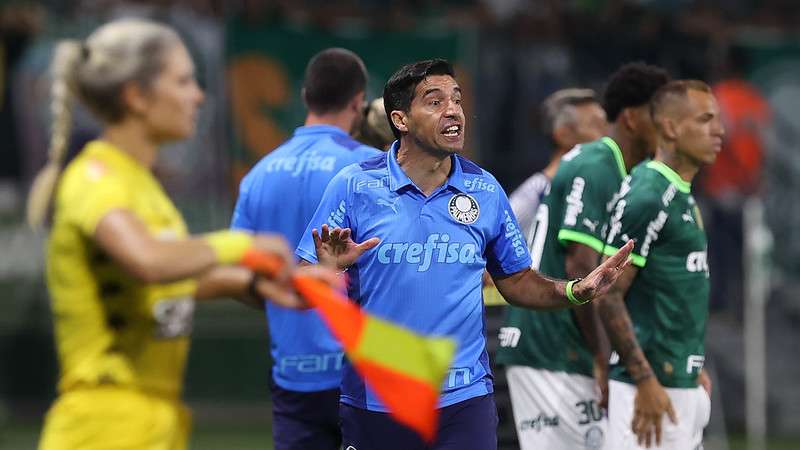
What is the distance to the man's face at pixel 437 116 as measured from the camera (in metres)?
5.42

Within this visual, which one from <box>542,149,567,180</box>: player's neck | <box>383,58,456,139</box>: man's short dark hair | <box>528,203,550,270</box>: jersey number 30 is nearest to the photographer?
<box>383,58,456,139</box>: man's short dark hair

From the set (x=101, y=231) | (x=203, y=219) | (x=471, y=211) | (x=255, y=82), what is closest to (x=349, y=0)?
A: (x=255, y=82)

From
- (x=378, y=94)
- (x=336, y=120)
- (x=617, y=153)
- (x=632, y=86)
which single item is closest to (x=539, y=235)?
(x=617, y=153)

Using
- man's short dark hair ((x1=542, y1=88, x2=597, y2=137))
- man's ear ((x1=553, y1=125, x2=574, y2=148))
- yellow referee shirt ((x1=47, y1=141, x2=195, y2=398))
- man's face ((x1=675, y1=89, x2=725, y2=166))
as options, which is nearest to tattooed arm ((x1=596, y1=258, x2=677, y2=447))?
man's face ((x1=675, y1=89, x2=725, y2=166))

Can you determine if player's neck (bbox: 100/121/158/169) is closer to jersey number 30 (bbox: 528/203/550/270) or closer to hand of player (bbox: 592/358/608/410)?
jersey number 30 (bbox: 528/203/550/270)

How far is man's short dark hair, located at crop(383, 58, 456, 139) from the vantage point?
5516mm

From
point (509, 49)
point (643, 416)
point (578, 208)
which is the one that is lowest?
point (643, 416)

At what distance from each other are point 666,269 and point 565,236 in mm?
565

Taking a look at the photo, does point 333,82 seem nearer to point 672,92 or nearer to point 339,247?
point 672,92

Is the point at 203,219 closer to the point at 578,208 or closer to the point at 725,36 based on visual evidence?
the point at 725,36

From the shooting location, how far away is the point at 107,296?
3953mm

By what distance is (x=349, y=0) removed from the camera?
43.4ft

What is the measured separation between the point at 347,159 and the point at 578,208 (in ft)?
3.75

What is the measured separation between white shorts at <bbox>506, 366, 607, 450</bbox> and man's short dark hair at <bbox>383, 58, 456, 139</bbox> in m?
1.95
